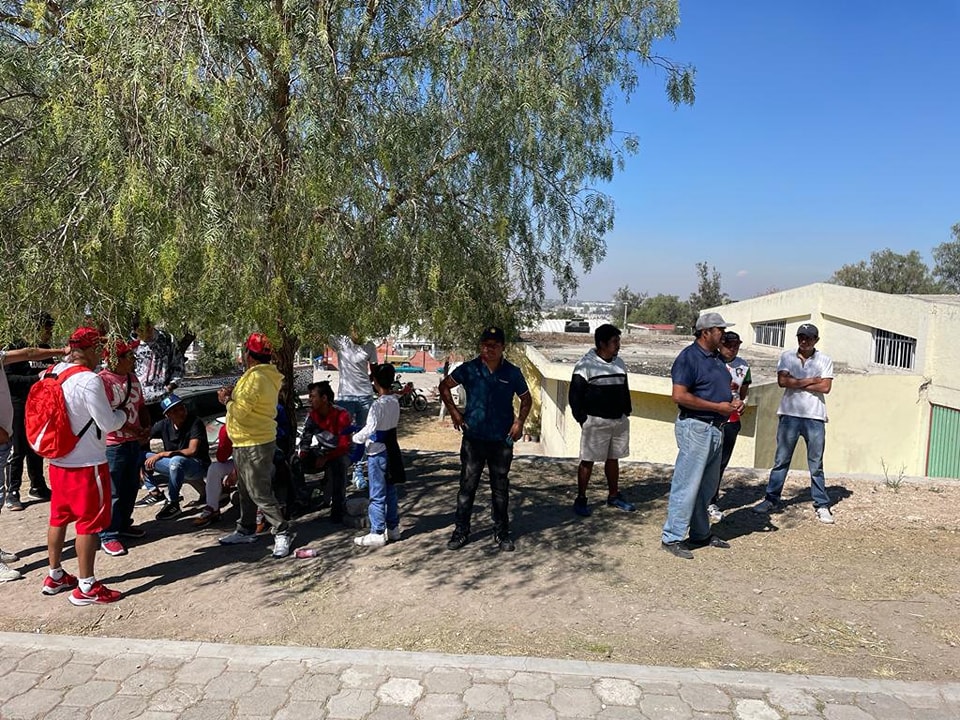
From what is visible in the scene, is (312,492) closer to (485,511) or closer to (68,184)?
(485,511)

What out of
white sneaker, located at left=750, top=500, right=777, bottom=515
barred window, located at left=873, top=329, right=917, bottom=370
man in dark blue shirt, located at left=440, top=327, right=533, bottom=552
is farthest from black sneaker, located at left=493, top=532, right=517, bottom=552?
barred window, located at left=873, top=329, right=917, bottom=370

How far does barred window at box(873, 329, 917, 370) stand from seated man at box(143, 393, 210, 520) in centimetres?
1520

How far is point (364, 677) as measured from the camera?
3232 millimetres

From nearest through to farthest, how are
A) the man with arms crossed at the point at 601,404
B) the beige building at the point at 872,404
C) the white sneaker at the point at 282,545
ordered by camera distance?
the white sneaker at the point at 282,545, the man with arms crossed at the point at 601,404, the beige building at the point at 872,404

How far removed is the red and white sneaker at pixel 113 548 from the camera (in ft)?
A: 15.6

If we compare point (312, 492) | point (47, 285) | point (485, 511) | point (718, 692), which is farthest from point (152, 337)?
point (718, 692)

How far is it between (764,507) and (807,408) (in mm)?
959

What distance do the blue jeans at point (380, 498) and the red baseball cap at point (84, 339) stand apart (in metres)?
1.92

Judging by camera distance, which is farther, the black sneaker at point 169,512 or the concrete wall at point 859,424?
the concrete wall at point 859,424

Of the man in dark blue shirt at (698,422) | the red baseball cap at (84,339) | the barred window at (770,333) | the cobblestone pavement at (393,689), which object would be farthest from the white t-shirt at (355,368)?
the barred window at (770,333)

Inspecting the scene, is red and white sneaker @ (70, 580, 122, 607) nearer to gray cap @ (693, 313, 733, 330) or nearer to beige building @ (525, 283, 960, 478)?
gray cap @ (693, 313, 733, 330)

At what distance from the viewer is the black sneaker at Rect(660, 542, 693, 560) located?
4.81 metres

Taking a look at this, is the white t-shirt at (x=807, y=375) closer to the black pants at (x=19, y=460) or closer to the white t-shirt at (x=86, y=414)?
the white t-shirt at (x=86, y=414)

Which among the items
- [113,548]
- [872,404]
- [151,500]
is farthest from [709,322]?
[872,404]
